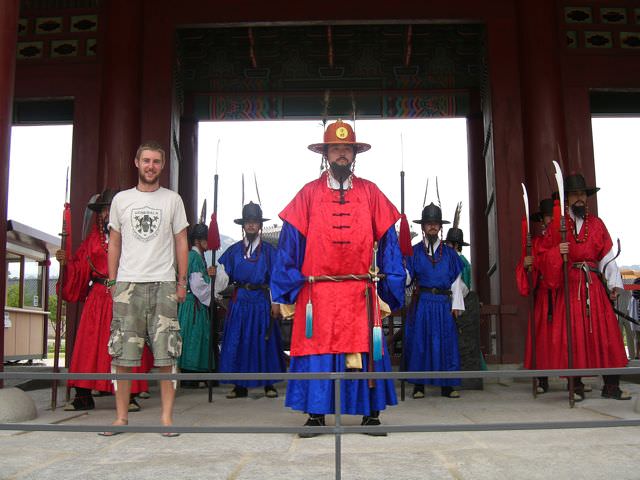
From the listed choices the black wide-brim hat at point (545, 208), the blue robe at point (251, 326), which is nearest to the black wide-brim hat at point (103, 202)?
the blue robe at point (251, 326)

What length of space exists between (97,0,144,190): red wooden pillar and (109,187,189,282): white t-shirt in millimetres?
3084

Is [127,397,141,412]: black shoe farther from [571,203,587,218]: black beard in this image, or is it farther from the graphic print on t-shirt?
[571,203,587,218]: black beard

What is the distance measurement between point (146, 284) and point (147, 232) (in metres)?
0.29

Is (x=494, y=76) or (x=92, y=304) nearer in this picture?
(x=92, y=304)

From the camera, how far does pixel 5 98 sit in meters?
4.48

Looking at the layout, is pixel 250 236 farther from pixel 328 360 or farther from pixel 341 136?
pixel 328 360

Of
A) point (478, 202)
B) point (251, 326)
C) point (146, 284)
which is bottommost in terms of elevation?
point (251, 326)

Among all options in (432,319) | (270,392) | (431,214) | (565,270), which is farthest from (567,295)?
(270,392)

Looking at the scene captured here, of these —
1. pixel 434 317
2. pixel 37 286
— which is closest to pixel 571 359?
pixel 434 317

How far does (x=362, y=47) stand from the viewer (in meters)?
10.1

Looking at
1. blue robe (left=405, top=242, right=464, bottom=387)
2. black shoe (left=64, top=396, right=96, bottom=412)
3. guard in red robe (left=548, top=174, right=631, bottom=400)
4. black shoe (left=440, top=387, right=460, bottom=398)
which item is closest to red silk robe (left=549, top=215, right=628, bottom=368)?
guard in red robe (left=548, top=174, right=631, bottom=400)

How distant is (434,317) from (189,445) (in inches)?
130

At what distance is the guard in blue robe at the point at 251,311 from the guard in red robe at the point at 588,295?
2.38 m

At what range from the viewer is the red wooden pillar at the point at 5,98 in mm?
4453
